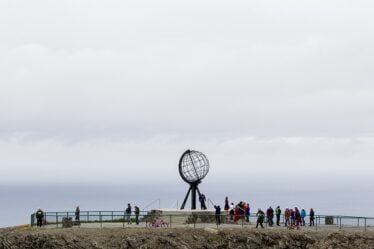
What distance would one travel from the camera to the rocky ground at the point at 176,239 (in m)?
44.5

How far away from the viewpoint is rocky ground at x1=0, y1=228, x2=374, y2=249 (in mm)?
44531

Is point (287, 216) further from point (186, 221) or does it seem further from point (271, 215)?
point (186, 221)

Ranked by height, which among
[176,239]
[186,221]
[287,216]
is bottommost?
[176,239]

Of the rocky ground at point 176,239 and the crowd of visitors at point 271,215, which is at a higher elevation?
the crowd of visitors at point 271,215

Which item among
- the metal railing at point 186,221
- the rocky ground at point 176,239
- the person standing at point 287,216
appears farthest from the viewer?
the person standing at point 287,216

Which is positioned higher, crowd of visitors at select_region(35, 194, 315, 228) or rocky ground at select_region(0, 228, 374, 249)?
crowd of visitors at select_region(35, 194, 315, 228)

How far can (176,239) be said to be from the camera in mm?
45469

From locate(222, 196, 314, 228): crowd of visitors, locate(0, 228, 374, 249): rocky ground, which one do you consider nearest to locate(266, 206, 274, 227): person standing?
locate(222, 196, 314, 228): crowd of visitors

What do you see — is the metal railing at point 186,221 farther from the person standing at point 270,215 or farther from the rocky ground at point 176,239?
the rocky ground at point 176,239

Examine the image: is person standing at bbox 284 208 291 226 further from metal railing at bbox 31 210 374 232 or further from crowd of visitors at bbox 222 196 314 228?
metal railing at bbox 31 210 374 232

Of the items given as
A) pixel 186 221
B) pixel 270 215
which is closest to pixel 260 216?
pixel 270 215

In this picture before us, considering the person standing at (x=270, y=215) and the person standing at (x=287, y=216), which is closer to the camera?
the person standing at (x=270, y=215)

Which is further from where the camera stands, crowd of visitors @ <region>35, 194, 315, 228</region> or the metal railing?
crowd of visitors @ <region>35, 194, 315, 228</region>

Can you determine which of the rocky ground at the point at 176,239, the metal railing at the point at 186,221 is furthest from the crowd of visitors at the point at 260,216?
the rocky ground at the point at 176,239
